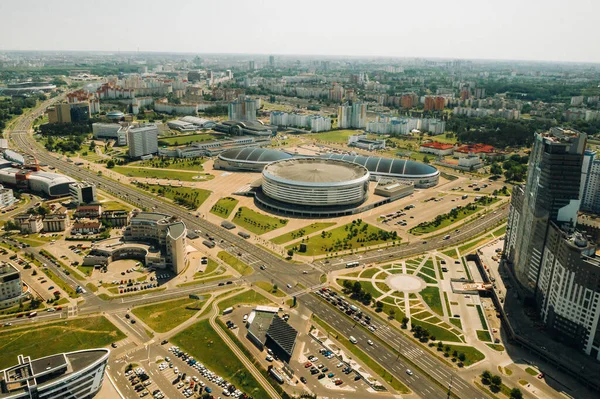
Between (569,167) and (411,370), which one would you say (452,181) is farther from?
(411,370)

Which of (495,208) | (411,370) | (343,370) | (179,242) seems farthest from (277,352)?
(495,208)

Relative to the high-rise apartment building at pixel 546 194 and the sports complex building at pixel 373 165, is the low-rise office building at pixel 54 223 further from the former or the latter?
the high-rise apartment building at pixel 546 194

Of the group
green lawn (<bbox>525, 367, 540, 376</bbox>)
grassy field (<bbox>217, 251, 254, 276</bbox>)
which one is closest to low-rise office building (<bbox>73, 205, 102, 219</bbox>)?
grassy field (<bbox>217, 251, 254, 276</bbox>)

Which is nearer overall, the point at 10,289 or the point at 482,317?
the point at 482,317

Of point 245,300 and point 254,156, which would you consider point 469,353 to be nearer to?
point 245,300

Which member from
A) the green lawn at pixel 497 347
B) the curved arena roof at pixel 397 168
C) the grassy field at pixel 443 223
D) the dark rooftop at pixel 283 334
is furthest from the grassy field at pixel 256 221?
the green lawn at pixel 497 347

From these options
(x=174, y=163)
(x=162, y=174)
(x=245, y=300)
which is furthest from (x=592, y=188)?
(x=174, y=163)

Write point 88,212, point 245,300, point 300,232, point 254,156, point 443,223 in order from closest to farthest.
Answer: point 245,300, point 300,232, point 88,212, point 443,223, point 254,156
